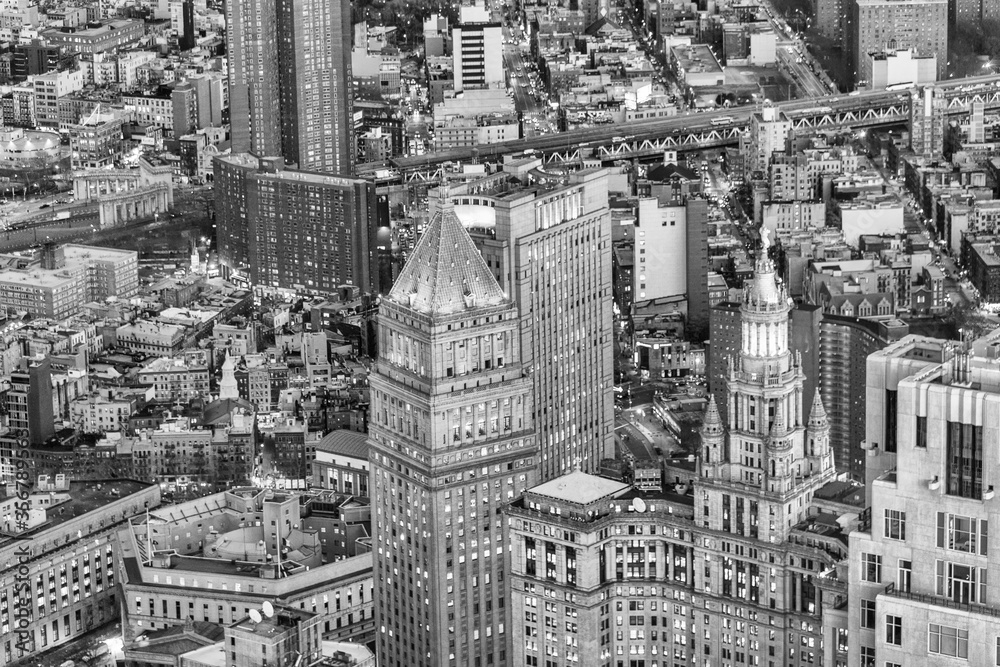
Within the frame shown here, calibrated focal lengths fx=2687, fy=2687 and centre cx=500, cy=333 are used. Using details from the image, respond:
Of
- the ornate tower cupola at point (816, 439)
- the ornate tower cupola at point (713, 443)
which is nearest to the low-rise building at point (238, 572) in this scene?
the ornate tower cupola at point (713, 443)

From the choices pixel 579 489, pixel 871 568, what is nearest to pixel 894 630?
pixel 871 568

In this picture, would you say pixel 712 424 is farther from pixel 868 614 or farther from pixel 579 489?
pixel 868 614

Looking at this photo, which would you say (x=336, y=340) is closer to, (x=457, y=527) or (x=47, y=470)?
(x=47, y=470)

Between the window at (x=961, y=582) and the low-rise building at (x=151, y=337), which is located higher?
the window at (x=961, y=582)

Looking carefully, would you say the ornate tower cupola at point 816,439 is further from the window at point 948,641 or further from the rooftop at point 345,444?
the window at point 948,641

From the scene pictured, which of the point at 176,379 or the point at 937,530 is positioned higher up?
the point at 937,530

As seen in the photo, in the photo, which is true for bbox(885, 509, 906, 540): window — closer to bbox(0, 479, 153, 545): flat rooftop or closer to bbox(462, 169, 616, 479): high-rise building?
bbox(462, 169, 616, 479): high-rise building

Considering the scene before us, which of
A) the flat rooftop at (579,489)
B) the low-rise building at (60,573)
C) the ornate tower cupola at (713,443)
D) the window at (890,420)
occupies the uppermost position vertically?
the window at (890,420)

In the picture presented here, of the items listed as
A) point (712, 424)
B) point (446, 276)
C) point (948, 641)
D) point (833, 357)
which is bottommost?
point (833, 357)
